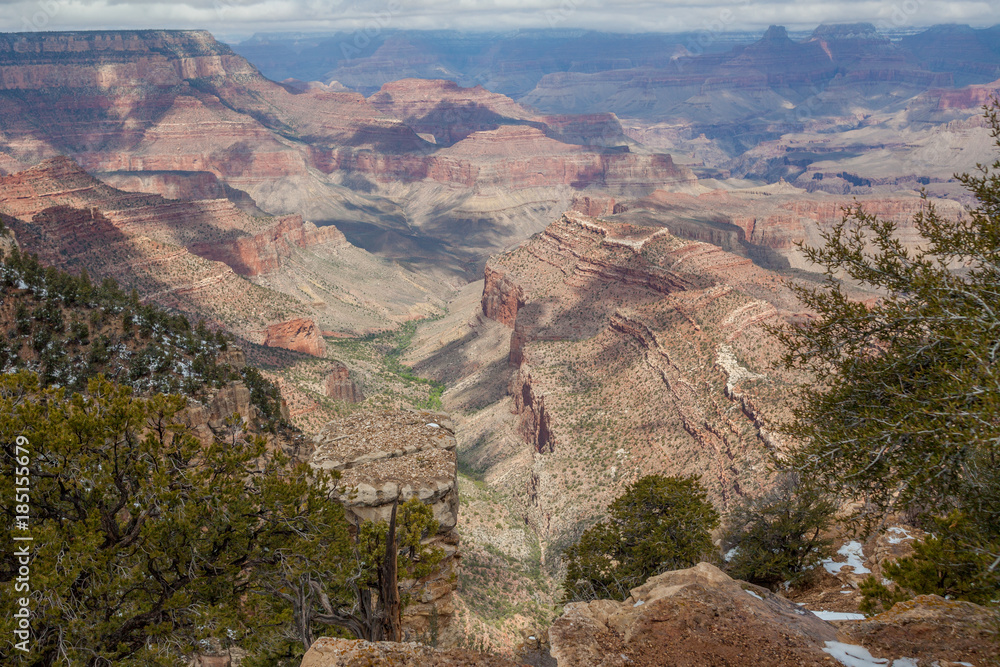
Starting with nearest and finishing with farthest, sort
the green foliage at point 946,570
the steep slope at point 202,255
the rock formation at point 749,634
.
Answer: the rock formation at point 749,634
the green foliage at point 946,570
the steep slope at point 202,255

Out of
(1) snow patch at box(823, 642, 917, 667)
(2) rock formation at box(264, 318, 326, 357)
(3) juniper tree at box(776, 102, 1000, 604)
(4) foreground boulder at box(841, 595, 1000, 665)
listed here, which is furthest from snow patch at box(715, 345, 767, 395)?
(2) rock formation at box(264, 318, 326, 357)

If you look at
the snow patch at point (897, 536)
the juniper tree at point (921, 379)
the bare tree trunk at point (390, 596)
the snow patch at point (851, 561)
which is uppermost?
the juniper tree at point (921, 379)

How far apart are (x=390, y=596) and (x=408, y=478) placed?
5.17 m

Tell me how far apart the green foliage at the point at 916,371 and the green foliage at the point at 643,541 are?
797 centimetres

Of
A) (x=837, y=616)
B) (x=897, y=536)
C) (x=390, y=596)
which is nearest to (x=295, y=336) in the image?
(x=897, y=536)

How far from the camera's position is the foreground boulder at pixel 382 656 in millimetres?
11141

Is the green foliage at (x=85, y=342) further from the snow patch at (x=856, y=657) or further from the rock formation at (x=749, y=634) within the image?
the snow patch at (x=856, y=657)

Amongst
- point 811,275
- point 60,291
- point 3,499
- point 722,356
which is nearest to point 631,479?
point 722,356

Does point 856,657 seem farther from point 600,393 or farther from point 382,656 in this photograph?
point 600,393

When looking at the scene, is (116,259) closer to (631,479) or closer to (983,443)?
(631,479)

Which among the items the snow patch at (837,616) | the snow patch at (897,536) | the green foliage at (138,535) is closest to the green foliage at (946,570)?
the snow patch at (837,616)

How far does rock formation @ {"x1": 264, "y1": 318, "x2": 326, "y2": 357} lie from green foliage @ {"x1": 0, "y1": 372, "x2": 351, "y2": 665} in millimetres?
65834

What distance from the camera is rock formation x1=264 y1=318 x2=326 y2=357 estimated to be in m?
79.2

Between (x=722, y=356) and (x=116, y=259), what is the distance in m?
69.0
